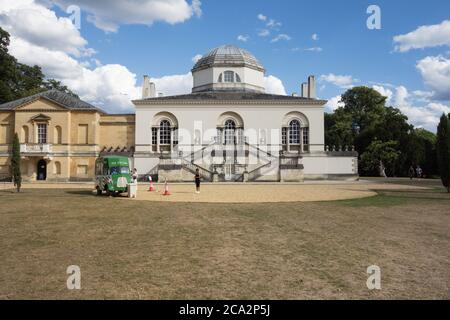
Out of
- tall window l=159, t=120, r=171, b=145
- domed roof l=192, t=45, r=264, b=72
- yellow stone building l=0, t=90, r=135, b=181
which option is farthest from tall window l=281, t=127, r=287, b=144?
yellow stone building l=0, t=90, r=135, b=181

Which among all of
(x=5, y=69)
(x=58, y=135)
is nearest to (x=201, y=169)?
(x=58, y=135)

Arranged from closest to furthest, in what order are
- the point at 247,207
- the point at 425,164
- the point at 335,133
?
the point at 247,207, the point at 425,164, the point at 335,133

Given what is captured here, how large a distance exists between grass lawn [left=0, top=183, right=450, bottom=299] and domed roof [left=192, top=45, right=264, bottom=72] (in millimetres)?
36897

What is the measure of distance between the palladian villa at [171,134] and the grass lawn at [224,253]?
2605 centimetres

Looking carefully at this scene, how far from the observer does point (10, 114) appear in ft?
133

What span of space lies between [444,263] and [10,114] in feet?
150

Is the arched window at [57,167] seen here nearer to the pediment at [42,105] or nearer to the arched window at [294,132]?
the pediment at [42,105]

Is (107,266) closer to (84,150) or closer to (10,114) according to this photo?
(84,150)
